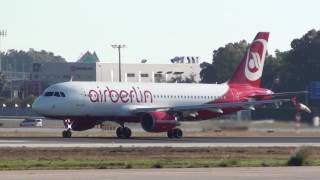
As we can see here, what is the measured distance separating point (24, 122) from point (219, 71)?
56669 mm

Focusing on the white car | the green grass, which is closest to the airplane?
the green grass

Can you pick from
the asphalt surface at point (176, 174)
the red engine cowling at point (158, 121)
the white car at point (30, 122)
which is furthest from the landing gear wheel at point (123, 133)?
the white car at point (30, 122)

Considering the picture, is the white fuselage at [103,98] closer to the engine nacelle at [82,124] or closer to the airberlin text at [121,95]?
Answer: the airberlin text at [121,95]

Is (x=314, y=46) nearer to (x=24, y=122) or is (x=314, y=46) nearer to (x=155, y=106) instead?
(x=24, y=122)

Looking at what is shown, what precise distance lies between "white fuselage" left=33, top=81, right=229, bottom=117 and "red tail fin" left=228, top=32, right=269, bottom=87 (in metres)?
6.49

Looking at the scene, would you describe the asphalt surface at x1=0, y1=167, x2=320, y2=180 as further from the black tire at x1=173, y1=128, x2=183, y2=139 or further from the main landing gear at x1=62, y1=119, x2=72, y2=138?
the black tire at x1=173, y1=128, x2=183, y2=139

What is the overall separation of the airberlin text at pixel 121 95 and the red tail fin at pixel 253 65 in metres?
9.45

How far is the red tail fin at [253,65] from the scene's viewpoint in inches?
3428

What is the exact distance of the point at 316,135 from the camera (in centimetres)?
8456

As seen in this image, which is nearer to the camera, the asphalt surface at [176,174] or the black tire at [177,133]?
the asphalt surface at [176,174]

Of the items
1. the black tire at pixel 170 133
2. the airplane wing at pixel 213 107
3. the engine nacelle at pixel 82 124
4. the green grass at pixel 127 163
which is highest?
the airplane wing at pixel 213 107

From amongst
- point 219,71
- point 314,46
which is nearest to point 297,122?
point 314,46

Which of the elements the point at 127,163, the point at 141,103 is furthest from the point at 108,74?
the point at 127,163

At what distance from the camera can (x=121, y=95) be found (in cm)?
7844
